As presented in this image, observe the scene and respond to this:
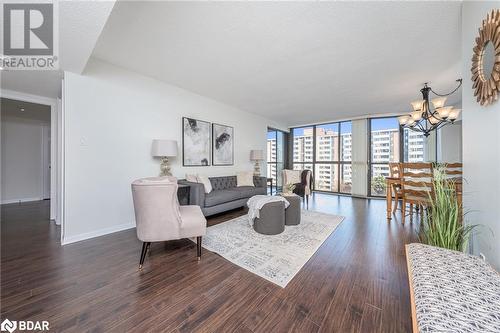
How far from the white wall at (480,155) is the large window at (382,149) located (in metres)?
4.47

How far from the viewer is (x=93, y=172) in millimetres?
2727

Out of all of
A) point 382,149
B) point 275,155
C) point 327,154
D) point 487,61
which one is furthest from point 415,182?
point 275,155

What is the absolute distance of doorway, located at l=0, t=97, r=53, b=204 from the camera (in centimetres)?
467

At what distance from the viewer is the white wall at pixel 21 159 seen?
4.71m

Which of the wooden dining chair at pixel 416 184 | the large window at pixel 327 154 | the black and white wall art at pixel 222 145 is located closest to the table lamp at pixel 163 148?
the black and white wall art at pixel 222 145

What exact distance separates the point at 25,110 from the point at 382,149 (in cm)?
975

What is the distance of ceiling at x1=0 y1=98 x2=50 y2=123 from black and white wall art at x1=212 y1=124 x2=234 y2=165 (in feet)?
12.6

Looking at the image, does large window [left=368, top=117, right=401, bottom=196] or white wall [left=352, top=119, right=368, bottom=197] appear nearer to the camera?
large window [left=368, top=117, right=401, bottom=196]

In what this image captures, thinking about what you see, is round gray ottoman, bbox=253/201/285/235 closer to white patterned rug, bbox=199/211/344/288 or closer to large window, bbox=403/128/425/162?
white patterned rug, bbox=199/211/344/288

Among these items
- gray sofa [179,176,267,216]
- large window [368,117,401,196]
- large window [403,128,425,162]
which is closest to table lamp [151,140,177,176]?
gray sofa [179,176,267,216]

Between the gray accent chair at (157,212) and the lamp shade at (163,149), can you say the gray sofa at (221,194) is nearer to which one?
the lamp shade at (163,149)

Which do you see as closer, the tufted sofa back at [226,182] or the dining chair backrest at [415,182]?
the dining chair backrest at [415,182]

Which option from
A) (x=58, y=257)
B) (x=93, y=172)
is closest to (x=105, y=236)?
(x=58, y=257)

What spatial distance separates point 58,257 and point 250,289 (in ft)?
7.46
